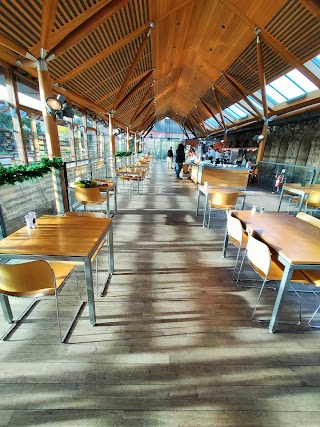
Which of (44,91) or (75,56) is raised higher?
(75,56)

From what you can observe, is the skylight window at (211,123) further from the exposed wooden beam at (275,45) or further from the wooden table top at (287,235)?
the wooden table top at (287,235)

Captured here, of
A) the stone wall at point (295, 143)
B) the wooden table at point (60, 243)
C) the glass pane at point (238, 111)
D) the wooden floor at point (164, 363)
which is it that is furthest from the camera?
the glass pane at point (238, 111)

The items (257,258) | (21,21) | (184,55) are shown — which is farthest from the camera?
(184,55)

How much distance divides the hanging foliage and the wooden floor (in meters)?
1.40

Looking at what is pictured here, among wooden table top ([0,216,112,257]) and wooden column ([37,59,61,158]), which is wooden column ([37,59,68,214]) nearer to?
wooden column ([37,59,61,158])

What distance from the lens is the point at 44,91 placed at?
3.86 meters

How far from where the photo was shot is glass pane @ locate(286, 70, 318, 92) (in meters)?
7.22

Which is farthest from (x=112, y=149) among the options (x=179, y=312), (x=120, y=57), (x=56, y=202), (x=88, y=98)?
(x=179, y=312)

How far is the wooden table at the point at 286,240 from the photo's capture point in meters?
1.56

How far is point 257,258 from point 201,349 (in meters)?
0.87

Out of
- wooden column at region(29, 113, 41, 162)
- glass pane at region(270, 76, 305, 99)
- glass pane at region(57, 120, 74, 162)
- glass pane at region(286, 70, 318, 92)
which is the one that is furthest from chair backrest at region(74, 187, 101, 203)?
glass pane at region(270, 76, 305, 99)

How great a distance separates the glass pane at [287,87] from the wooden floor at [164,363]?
9004mm

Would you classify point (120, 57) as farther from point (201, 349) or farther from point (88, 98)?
point (201, 349)

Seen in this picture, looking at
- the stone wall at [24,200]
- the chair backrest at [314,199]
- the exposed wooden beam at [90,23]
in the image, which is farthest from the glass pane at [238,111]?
the stone wall at [24,200]
